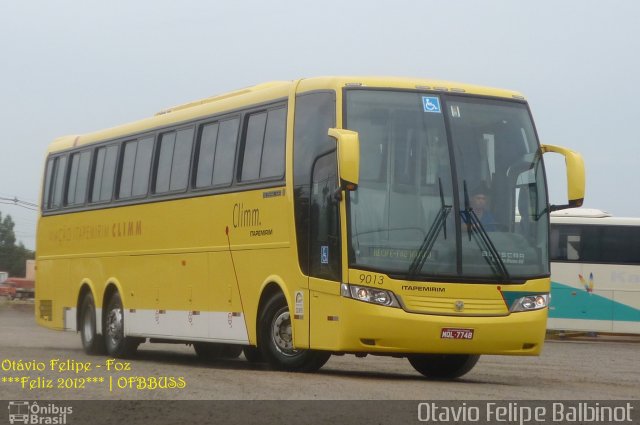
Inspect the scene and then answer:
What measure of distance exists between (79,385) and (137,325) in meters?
7.82

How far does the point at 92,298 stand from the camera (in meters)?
23.6

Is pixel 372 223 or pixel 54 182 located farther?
pixel 54 182

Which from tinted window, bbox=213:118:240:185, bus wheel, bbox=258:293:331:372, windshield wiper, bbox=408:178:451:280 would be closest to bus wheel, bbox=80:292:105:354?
tinted window, bbox=213:118:240:185

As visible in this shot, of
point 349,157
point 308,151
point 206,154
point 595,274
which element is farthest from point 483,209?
point 595,274

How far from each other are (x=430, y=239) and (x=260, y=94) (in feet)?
12.6

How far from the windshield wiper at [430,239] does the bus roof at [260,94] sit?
157cm

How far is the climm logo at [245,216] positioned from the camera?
1786 cm

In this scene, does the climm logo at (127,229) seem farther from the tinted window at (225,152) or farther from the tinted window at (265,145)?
the tinted window at (265,145)

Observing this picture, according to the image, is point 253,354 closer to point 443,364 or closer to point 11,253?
point 443,364

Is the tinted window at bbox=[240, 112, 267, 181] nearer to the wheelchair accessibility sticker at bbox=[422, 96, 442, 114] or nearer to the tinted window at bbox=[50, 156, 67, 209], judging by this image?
the wheelchair accessibility sticker at bbox=[422, 96, 442, 114]

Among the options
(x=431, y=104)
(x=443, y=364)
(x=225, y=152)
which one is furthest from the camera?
(x=225, y=152)

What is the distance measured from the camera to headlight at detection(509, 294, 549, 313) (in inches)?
635

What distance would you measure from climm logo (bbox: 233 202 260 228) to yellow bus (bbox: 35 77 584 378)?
37mm
